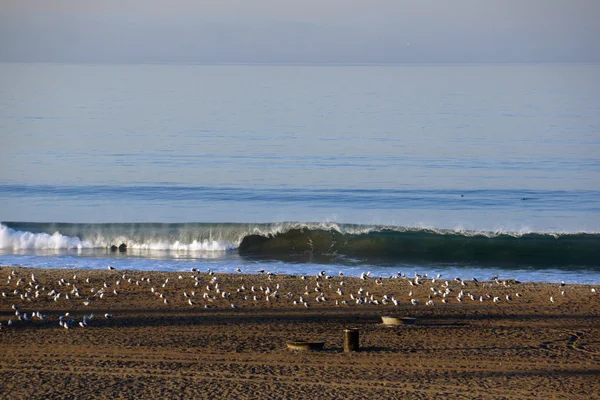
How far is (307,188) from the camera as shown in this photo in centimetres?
4106

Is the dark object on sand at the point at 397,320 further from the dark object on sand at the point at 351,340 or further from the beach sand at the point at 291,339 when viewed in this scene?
the dark object on sand at the point at 351,340

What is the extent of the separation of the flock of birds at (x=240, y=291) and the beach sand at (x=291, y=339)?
0.21 ft

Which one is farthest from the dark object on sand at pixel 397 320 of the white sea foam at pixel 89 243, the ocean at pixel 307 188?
the white sea foam at pixel 89 243

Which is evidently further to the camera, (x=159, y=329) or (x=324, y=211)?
(x=324, y=211)

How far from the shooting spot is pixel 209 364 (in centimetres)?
1350

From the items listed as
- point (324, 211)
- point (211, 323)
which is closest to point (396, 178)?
point (324, 211)

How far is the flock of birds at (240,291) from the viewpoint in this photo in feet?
59.8

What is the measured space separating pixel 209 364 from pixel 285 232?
1717cm

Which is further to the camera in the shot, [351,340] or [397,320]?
[397,320]

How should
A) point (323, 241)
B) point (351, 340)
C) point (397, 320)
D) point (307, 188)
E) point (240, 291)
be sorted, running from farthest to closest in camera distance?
1. point (307, 188)
2. point (323, 241)
3. point (240, 291)
4. point (397, 320)
5. point (351, 340)

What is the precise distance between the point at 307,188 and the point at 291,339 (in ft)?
85.8

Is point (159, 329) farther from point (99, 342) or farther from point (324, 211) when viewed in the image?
point (324, 211)

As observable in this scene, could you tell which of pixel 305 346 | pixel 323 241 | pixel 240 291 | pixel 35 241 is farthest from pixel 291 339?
pixel 35 241

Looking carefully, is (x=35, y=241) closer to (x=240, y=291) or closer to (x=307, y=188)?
(x=240, y=291)
